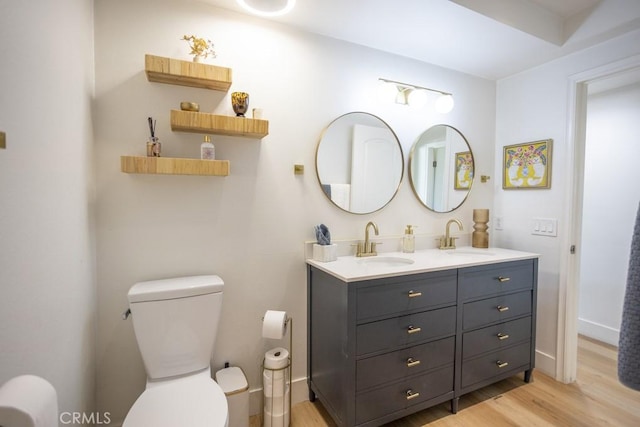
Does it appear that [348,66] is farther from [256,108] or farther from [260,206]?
[260,206]

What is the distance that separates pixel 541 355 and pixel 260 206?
8.09 ft

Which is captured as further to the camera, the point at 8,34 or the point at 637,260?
the point at 8,34

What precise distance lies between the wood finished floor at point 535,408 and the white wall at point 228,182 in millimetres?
704

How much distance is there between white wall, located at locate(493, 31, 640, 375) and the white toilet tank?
240 cm

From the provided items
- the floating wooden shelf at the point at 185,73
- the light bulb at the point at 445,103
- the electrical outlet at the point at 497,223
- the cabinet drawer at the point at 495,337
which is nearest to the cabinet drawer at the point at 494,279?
the cabinet drawer at the point at 495,337

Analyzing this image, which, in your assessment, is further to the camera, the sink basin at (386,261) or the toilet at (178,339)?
the sink basin at (386,261)

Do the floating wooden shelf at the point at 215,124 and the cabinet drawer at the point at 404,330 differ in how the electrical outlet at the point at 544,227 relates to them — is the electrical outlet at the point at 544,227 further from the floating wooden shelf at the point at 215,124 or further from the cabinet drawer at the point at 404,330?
the floating wooden shelf at the point at 215,124

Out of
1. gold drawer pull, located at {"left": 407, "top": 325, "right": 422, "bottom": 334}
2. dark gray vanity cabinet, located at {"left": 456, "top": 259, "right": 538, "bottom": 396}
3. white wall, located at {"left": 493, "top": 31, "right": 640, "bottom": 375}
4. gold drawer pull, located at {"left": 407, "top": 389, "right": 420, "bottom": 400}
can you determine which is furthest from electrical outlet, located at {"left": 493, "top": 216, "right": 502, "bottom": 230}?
gold drawer pull, located at {"left": 407, "top": 389, "right": 420, "bottom": 400}

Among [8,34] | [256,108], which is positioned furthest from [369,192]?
[8,34]

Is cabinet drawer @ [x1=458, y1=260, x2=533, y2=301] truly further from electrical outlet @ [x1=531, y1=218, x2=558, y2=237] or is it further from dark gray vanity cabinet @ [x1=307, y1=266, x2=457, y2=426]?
electrical outlet @ [x1=531, y1=218, x2=558, y2=237]

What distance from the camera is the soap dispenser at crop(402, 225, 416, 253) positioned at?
2.19m

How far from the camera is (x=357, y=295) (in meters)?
1.50

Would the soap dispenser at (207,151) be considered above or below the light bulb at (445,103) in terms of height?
below

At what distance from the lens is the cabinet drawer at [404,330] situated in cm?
153
